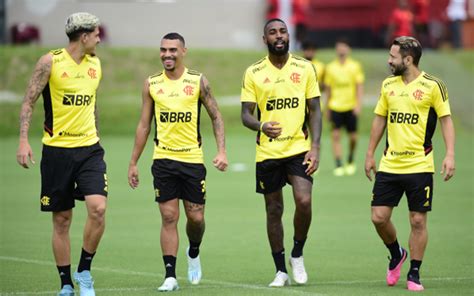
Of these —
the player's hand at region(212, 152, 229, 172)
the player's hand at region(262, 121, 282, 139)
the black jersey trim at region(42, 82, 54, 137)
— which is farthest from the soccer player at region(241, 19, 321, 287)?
the black jersey trim at region(42, 82, 54, 137)

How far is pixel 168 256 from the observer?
11078 mm

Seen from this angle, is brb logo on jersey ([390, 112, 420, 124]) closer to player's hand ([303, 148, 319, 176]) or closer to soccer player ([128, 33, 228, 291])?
player's hand ([303, 148, 319, 176])

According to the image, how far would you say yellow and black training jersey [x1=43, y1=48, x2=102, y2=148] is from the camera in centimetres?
1053

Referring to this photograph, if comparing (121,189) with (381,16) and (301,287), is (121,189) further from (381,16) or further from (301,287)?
(381,16)

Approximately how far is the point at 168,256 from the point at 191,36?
88.2 ft

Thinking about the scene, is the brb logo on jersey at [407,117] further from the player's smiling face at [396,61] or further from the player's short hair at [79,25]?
the player's short hair at [79,25]

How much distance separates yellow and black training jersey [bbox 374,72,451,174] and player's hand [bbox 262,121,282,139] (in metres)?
1.13

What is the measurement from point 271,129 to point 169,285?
1.81 metres

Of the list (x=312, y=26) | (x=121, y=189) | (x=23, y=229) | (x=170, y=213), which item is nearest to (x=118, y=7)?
(x=312, y=26)

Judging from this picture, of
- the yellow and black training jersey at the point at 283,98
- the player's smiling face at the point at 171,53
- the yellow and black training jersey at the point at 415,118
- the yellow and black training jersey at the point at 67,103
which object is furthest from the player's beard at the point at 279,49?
the yellow and black training jersey at the point at 67,103

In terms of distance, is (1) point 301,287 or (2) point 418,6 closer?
(1) point 301,287

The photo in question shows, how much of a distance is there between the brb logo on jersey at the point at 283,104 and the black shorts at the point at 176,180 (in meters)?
0.94

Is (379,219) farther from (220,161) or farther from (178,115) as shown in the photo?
(178,115)

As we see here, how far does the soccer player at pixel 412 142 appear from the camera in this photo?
11.0 metres
